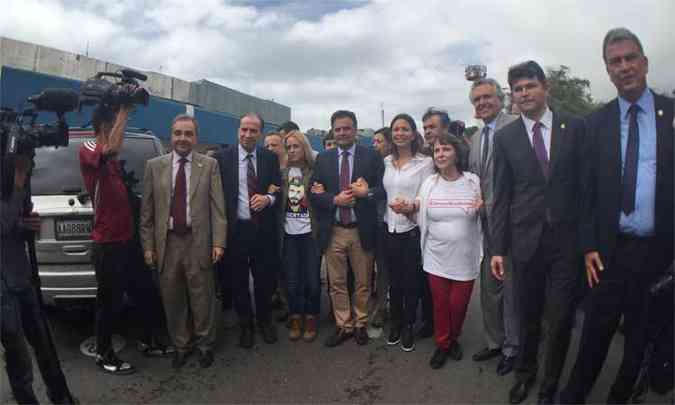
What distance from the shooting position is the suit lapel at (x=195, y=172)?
3.68 metres

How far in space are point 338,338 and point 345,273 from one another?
0.59 meters

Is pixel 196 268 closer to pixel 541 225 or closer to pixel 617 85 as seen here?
pixel 541 225

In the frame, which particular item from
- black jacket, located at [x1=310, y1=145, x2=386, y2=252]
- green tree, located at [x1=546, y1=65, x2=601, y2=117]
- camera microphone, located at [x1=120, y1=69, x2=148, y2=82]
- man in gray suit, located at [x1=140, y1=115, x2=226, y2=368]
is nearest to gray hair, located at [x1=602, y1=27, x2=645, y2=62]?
black jacket, located at [x1=310, y1=145, x2=386, y2=252]

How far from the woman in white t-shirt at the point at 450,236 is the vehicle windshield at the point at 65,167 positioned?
2627 mm

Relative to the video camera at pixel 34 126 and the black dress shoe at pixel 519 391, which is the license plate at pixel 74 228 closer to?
the video camera at pixel 34 126

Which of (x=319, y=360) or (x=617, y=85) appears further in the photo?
(x=319, y=360)

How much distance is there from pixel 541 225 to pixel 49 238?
12.7ft

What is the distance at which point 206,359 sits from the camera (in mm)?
3736

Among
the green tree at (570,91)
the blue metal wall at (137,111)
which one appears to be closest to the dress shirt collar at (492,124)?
the blue metal wall at (137,111)

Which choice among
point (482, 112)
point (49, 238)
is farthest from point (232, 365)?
point (482, 112)

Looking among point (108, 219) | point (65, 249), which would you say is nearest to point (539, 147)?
point (108, 219)

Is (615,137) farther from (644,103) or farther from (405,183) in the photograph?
(405,183)

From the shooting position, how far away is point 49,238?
3.79 metres

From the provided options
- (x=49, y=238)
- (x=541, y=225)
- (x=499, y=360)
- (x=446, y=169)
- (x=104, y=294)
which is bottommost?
(x=499, y=360)
